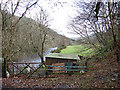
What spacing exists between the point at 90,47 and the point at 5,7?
9.29 metres

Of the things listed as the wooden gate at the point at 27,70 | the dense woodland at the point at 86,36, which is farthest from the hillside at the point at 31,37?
the wooden gate at the point at 27,70

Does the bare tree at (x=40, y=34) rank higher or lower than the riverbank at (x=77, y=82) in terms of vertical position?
higher

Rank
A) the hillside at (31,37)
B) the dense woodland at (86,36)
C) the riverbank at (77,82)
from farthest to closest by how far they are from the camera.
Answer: the hillside at (31,37) → the dense woodland at (86,36) → the riverbank at (77,82)

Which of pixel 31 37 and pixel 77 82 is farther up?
pixel 31 37

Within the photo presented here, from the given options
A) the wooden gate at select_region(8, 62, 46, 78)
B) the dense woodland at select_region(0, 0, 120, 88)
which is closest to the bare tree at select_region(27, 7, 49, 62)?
the dense woodland at select_region(0, 0, 120, 88)

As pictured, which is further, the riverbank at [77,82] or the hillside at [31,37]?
the hillside at [31,37]

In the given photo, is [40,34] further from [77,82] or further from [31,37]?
[77,82]

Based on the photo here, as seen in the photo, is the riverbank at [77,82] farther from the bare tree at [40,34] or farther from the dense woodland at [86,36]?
the bare tree at [40,34]

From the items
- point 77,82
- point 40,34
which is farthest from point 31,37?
point 77,82

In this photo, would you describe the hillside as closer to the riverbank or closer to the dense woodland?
the dense woodland

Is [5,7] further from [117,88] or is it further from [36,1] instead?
[117,88]

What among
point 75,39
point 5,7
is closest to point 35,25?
point 75,39

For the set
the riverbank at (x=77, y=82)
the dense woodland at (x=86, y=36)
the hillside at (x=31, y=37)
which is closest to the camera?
the riverbank at (x=77, y=82)

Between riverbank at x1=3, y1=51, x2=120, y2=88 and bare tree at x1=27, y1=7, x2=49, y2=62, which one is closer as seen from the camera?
riverbank at x1=3, y1=51, x2=120, y2=88
